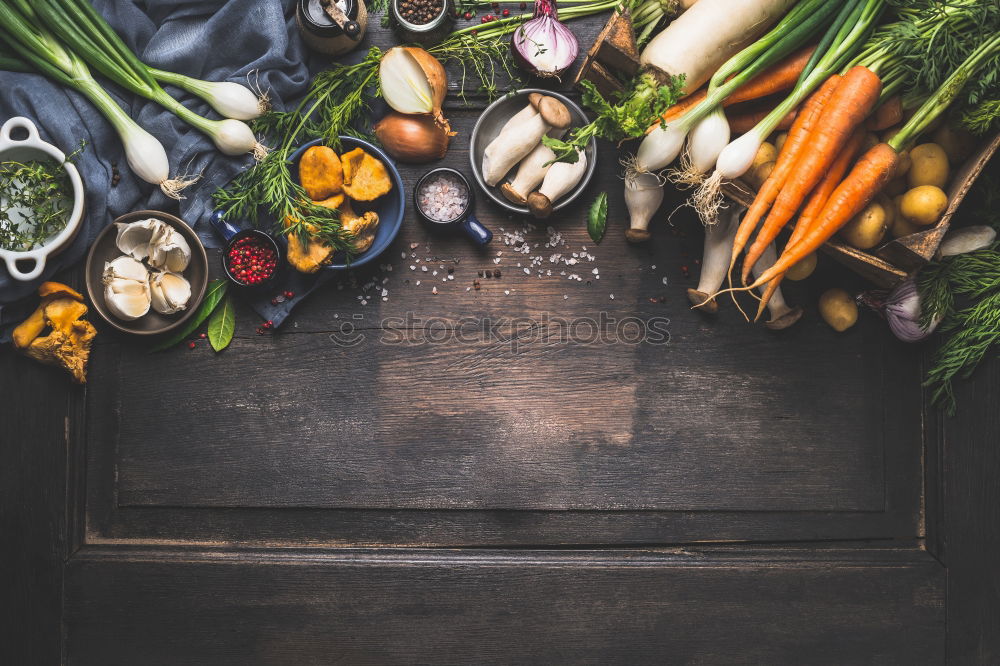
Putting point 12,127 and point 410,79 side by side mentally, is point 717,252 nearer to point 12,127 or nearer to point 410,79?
point 410,79

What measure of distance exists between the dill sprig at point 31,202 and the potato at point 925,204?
172 cm

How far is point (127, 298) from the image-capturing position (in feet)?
4.37

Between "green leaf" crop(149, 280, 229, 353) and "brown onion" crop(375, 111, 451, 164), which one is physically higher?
"brown onion" crop(375, 111, 451, 164)

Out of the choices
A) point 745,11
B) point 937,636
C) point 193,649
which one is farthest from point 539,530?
point 745,11

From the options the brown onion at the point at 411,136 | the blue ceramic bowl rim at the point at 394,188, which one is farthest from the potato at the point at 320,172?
the brown onion at the point at 411,136

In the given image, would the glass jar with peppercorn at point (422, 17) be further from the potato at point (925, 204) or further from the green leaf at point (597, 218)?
the potato at point (925, 204)

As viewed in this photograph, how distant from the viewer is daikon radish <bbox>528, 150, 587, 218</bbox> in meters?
1.36

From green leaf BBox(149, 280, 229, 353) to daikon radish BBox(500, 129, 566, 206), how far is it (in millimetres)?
681

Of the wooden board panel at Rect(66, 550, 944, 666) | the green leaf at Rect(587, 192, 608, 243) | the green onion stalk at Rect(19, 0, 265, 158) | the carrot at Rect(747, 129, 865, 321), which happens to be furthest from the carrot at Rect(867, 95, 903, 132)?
the green onion stalk at Rect(19, 0, 265, 158)

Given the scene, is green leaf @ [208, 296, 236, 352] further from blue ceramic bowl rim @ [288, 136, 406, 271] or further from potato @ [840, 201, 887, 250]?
potato @ [840, 201, 887, 250]

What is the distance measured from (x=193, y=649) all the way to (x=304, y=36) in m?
1.40

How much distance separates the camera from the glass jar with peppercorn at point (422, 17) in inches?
53.3

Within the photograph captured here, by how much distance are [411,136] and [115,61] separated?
0.67 meters

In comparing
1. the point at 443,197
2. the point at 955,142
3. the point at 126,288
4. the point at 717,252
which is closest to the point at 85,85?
the point at 126,288
